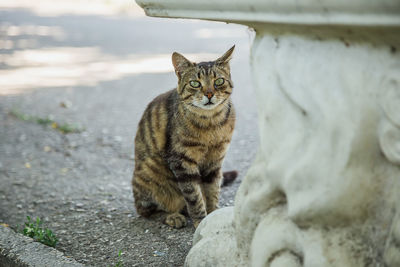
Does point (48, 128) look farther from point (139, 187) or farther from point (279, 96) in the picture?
point (279, 96)

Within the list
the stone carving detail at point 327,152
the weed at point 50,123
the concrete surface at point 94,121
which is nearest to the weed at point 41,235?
the concrete surface at point 94,121

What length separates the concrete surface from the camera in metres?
2.89

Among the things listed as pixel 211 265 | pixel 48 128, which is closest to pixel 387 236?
pixel 211 265

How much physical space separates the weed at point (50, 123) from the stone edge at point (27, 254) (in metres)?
2.64

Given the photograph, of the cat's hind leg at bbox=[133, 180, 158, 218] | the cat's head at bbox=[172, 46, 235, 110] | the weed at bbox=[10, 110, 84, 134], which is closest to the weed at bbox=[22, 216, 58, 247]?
the cat's hind leg at bbox=[133, 180, 158, 218]

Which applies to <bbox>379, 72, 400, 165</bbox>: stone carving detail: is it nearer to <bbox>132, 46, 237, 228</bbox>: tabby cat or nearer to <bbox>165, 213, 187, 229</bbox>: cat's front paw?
<bbox>132, 46, 237, 228</bbox>: tabby cat

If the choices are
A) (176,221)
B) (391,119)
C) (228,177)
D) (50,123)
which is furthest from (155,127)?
(50,123)

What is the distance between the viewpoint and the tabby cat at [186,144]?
9.62 feet

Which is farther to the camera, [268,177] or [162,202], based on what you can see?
[162,202]

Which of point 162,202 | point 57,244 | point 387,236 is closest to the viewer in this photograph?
point 387,236

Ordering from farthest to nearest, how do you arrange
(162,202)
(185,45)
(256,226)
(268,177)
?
(185,45) → (162,202) → (256,226) → (268,177)

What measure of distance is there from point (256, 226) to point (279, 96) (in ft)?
1.53

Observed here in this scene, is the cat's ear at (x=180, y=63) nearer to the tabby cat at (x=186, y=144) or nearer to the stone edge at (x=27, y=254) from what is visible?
the tabby cat at (x=186, y=144)

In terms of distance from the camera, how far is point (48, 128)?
528cm
